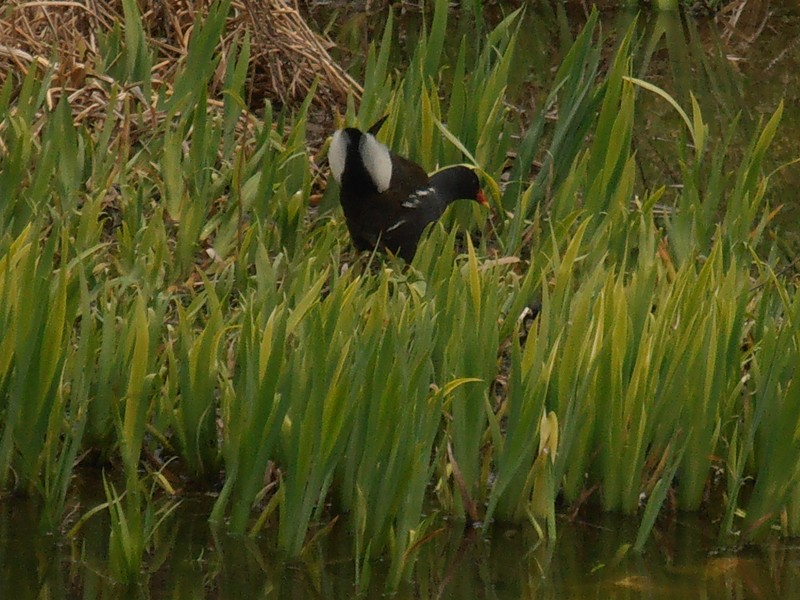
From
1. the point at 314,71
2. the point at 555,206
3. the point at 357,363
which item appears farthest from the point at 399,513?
the point at 314,71

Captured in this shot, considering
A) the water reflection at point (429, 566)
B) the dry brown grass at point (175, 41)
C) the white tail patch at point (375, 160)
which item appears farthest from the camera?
the dry brown grass at point (175, 41)

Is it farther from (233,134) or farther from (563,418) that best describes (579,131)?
(563,418)

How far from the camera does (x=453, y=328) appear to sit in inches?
127

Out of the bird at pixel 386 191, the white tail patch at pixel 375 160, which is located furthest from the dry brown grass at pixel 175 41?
the white tail patch at pixel 375 160

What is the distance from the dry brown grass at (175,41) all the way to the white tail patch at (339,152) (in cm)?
116

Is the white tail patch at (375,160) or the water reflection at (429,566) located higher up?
the white tail patch at (375,160)

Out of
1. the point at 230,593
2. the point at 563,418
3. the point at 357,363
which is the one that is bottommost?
the point at 230,593

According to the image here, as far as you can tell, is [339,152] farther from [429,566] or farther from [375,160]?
[429,566]

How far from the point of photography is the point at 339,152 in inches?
168

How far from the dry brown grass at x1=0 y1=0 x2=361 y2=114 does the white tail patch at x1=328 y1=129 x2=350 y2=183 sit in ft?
3.82

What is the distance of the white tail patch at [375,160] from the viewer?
167 inches

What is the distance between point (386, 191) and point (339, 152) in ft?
0.61

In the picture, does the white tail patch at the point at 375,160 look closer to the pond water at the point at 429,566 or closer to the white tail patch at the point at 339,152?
the white tail patch at the point at 339,152

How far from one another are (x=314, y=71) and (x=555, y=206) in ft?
6.39
